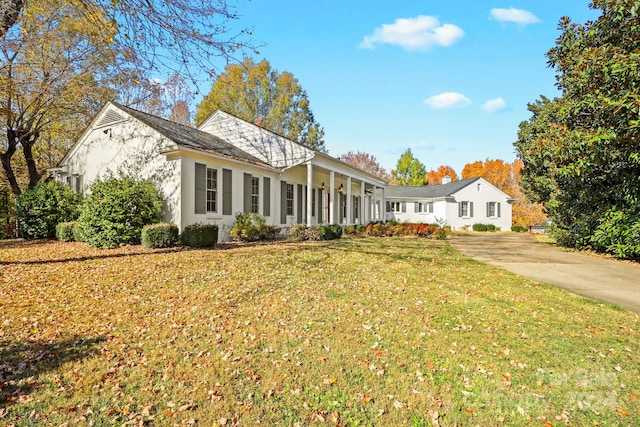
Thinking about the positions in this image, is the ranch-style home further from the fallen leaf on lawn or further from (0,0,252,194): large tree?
the fallen leaf on lawn

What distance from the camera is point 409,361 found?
3.89 m

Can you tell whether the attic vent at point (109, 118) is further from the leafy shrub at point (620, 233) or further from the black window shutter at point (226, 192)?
the leafy shrub at point (620, 233)

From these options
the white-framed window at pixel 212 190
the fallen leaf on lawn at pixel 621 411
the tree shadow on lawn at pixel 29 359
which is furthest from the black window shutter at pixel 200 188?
the fallen leaf on lawn at pixel 621 411

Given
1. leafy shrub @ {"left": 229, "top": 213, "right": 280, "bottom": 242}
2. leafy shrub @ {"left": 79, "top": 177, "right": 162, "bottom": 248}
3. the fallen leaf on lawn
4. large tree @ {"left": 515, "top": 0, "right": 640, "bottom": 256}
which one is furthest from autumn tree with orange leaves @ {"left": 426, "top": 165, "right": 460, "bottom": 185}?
the fallen leaf on lawn

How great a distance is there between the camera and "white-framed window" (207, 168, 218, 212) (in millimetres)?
12547

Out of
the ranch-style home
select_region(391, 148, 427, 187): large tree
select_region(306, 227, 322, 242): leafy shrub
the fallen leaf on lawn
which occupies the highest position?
select_region(391, 148, 427, 187): large tree

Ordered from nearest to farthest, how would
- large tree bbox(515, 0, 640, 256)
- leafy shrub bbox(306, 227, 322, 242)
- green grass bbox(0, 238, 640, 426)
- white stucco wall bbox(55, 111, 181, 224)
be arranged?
green grass bbox(0, 238, 640, 426) → large tree bbox(515, 0, 640, 256) → white stucco wall bbox(55, 111, 181, 224) → leafy shrub bbox(306, 227, 322, 242)

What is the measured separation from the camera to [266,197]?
50.2ft

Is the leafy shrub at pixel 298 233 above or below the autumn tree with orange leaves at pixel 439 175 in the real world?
below

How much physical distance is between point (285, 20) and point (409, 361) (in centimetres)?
722

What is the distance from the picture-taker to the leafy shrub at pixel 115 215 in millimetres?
10570

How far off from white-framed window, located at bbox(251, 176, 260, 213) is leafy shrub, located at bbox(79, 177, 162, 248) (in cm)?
433

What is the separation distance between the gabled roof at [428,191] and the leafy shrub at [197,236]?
25.8 metres

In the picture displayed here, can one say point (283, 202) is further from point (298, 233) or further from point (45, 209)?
point (45, 209)
